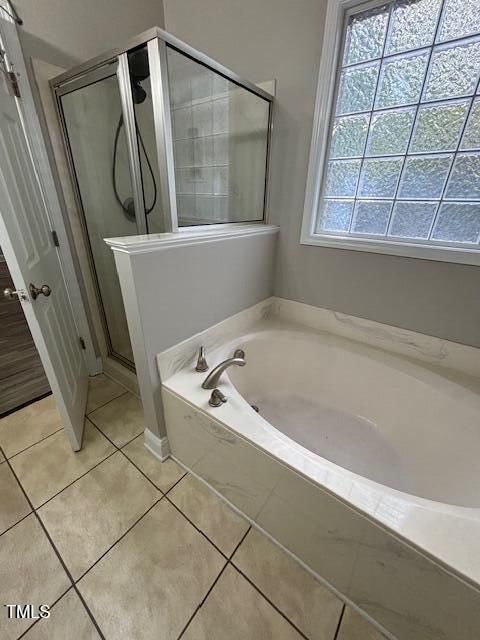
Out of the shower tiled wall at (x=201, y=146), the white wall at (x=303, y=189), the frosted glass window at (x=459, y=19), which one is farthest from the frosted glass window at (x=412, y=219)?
the shower tiled wall at (x=201, y=146)

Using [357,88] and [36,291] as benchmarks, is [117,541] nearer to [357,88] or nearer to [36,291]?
[36,291]

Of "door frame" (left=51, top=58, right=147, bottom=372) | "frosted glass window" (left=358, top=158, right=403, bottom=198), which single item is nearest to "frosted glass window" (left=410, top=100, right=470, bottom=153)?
"frosted glass window" (left=358, top=158, right=403, bottom=198)

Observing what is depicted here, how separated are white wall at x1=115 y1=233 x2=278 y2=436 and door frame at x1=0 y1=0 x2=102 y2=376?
82cm

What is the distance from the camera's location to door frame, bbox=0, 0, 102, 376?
1.11 m

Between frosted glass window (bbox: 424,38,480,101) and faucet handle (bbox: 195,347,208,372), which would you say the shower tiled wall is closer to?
faucet handle (bbox: 195,347,208,372)

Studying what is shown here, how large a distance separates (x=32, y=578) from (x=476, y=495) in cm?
157

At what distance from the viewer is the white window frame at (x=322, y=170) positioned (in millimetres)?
1135

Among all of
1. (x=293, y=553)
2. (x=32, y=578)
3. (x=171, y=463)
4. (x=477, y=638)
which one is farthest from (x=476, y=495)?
(x=32, y=578)

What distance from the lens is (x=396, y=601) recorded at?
2.43 feet

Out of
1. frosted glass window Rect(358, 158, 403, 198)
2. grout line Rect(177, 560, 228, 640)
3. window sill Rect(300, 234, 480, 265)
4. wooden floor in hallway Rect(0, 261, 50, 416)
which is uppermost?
frosted glass window Rect(358, 158, 403, 198)

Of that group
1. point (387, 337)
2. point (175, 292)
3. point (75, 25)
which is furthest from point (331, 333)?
point (75, 25)

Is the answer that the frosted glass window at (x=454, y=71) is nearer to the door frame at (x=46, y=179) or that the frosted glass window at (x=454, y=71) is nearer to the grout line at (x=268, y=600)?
the door frame at (x=46, y=179)

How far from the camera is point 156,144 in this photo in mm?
1020

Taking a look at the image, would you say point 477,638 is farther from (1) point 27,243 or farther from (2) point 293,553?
(1) point 27,243
